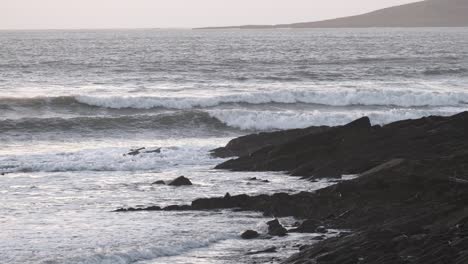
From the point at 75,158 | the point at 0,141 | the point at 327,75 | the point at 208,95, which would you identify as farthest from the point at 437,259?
the point at 327,75

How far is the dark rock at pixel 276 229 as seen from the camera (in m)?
15.6

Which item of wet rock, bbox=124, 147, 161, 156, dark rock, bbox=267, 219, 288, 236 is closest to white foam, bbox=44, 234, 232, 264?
dark rock, bbox=267, 219, 288, 236

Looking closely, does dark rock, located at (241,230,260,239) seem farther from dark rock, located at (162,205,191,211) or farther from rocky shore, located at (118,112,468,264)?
dark rock, located at (162,205,191,211)

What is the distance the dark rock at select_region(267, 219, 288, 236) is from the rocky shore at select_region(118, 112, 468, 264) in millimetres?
334

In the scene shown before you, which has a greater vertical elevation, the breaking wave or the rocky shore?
the rocky shore

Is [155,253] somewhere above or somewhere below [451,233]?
below

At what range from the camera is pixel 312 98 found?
46500 millimetres

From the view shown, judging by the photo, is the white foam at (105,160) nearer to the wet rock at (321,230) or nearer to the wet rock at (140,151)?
the wet rock at (140,151)

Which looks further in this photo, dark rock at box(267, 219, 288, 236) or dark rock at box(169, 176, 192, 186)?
dark rock at box(169, 176, 192, 186)

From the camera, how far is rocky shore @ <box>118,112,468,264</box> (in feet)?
40.8

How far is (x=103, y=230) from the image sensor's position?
16453 mm

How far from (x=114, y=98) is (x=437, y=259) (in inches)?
1342

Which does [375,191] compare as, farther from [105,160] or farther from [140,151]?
[140,151]

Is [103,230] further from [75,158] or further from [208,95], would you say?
[208,95]
